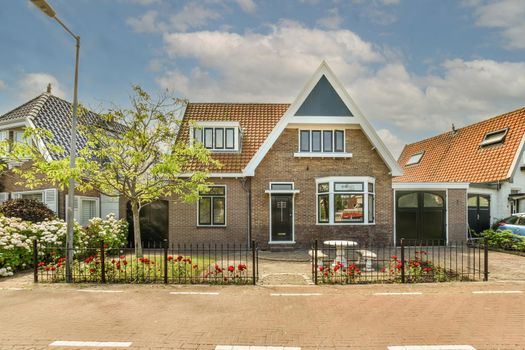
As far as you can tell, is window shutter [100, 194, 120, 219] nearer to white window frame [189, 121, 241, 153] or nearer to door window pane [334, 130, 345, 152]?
white window frame [189, 121, 241, 153]

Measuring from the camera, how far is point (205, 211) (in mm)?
17703

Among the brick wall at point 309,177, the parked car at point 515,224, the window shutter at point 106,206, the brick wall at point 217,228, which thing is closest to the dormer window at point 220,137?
the brick wall at point 217,228

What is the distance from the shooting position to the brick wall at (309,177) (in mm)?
17250

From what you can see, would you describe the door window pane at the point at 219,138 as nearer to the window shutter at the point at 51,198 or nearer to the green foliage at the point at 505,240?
the window shutter at the point at 51,198

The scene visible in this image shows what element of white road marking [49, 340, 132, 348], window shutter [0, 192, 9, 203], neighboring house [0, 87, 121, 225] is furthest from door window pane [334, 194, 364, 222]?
window shutter [0, 192, 9, 203]

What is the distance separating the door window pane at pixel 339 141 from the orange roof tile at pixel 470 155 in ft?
30.1

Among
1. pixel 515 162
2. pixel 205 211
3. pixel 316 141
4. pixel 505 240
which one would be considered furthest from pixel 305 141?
pixel 515 162

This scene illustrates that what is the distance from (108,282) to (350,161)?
38.5 feet

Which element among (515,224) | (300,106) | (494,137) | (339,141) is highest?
(300,106)

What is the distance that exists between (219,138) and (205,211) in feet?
12.2

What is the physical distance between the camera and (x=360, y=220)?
56.0ft

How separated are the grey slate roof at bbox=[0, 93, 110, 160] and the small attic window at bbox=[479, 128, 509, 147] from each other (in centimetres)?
2262

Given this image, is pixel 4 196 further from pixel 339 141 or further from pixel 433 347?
pixel 433 347

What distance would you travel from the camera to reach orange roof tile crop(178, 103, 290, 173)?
18.2 metres
